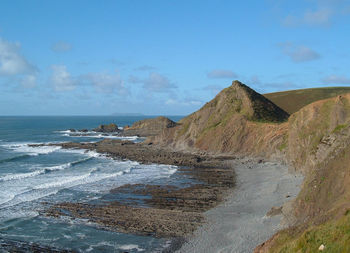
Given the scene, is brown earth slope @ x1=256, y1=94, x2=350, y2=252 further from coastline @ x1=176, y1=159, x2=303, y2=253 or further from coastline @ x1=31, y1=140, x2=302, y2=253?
coastline @ x1=31, y1=140, x2=302, y2=253

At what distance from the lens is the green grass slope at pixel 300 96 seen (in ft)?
358

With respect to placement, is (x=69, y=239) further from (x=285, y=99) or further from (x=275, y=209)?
(x=285, y=99)

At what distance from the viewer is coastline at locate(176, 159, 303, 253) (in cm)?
2162

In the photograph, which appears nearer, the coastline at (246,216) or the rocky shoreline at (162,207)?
the coastline at (246,216)

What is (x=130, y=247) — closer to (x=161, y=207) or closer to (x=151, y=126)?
(x=161, y=207)

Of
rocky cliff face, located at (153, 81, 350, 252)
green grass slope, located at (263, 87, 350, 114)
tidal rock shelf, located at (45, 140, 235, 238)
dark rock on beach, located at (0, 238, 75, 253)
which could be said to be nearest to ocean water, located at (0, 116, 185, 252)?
dark rock on beach, located at (0, 238, 75, 253)

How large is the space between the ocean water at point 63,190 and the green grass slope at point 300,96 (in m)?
67.8

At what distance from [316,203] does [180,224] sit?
9570 millimetres

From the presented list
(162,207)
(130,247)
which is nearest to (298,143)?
(162,207)

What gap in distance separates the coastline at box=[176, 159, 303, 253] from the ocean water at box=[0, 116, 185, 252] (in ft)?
11.6

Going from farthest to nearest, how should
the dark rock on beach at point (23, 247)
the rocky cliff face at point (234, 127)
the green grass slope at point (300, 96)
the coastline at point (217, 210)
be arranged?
the green grass slope at point (300, 96), the rocky cliff face at point (234, 127), the coastline at point (217, 210), the dark rock on beach at point (23, 247)

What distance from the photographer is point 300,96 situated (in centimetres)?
11756

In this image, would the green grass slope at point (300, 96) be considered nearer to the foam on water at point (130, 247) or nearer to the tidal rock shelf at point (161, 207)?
the tidal rock shelf at point (161, 207)

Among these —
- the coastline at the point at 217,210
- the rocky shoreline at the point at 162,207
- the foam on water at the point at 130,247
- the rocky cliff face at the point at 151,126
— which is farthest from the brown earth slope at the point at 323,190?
the rocky cliff face at the point at 151,126
